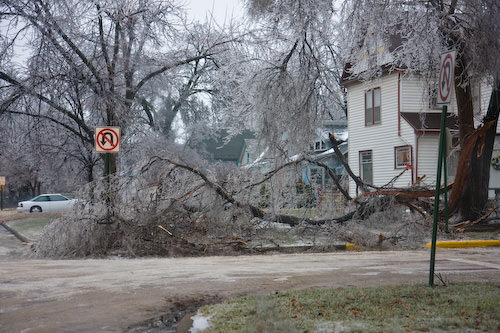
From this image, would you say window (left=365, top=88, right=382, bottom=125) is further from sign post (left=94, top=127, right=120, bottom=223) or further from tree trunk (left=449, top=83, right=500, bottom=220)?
sign post (left=94, top=127, right=120, bottom=223)

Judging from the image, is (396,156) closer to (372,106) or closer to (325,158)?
(372,106)

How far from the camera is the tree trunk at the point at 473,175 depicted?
16.7m

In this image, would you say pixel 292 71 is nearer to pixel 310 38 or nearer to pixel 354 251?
pixel 310 38

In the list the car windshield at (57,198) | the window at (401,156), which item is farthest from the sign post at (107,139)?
the car windshield at (57,198)

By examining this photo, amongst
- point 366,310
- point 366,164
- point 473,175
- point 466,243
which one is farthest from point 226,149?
point 366,310

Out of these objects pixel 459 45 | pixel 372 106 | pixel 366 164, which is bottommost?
pixel 366 164

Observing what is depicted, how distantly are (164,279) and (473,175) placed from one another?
38.0 feet

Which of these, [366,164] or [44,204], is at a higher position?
[366,164]

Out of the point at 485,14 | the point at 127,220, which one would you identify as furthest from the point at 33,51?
Answer: the point at 485,14

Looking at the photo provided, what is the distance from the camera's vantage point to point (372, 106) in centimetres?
2803

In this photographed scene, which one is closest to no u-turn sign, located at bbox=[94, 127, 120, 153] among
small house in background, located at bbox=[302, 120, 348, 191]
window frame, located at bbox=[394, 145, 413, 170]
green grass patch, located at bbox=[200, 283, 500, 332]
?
small house in background, located at bbox=[302, 120, 348, 191]

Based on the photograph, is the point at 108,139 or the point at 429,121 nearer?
the point at 108,139

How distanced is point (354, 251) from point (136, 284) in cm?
702

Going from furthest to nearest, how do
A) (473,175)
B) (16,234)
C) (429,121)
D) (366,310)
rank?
1. (429,121)
2. (16,234)
3. (473,175)
4. (366,310)
